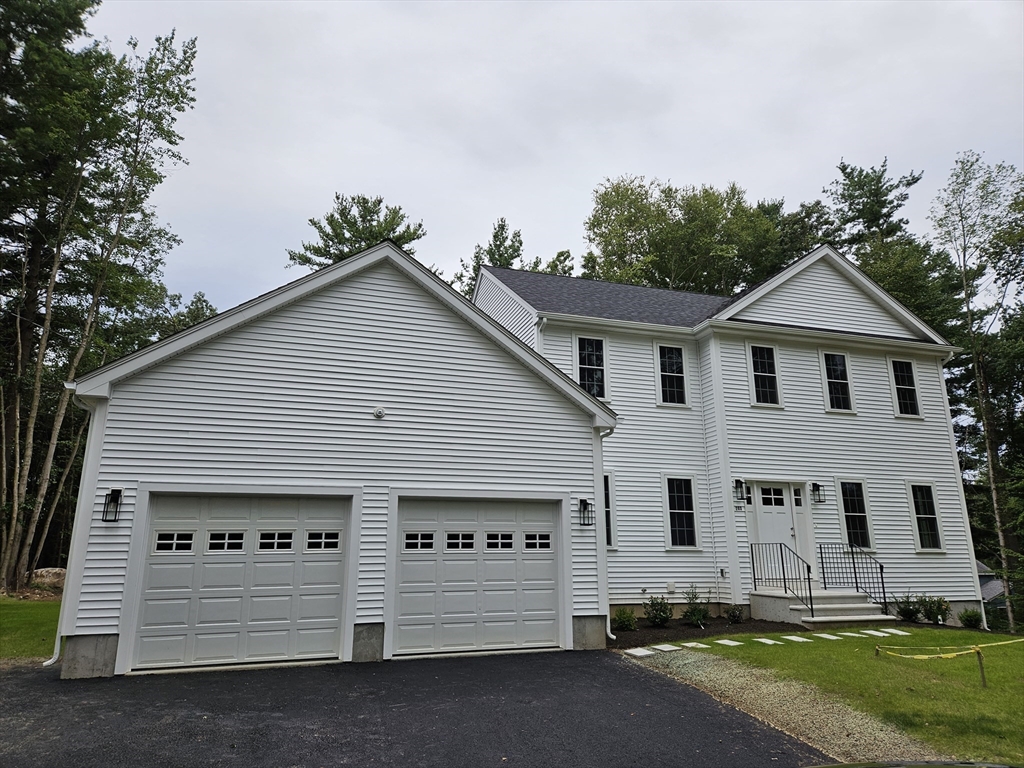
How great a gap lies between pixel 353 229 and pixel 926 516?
2418cm

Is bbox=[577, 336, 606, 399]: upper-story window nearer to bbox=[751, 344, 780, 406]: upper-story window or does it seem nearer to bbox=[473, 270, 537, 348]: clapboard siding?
bbox=[473, 270, 537, 348]: clapboard siding

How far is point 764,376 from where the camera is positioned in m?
14.7

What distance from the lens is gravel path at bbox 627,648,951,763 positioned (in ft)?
17.4

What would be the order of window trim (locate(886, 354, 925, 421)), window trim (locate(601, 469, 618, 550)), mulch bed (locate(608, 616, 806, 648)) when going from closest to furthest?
mulch bed (locate(608, 616, 806, 648)) → window trim (locate(601, 469, 618, 550)) → window trim (locate(886, 354, 925, 421))

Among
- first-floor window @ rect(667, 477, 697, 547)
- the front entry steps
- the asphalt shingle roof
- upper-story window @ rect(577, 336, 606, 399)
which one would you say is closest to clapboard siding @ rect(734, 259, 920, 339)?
the asphalt shingle roof

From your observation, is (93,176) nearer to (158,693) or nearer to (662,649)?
(158,693)

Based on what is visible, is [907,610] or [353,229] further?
[353,229]

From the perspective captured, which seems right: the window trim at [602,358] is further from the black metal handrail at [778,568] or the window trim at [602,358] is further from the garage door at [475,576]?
the black metal handrail at [778,568]

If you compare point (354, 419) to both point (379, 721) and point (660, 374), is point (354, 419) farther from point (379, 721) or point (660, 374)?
point (660, 374)

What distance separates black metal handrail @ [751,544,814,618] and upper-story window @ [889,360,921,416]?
534 centimetres

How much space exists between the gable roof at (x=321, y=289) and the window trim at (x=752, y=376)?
5.53m

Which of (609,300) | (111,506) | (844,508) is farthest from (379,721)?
(844,508)

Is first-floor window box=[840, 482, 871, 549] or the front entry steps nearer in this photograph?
the front entry steps

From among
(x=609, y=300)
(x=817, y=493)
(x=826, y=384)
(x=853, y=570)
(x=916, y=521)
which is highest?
(x=609, y=300)
